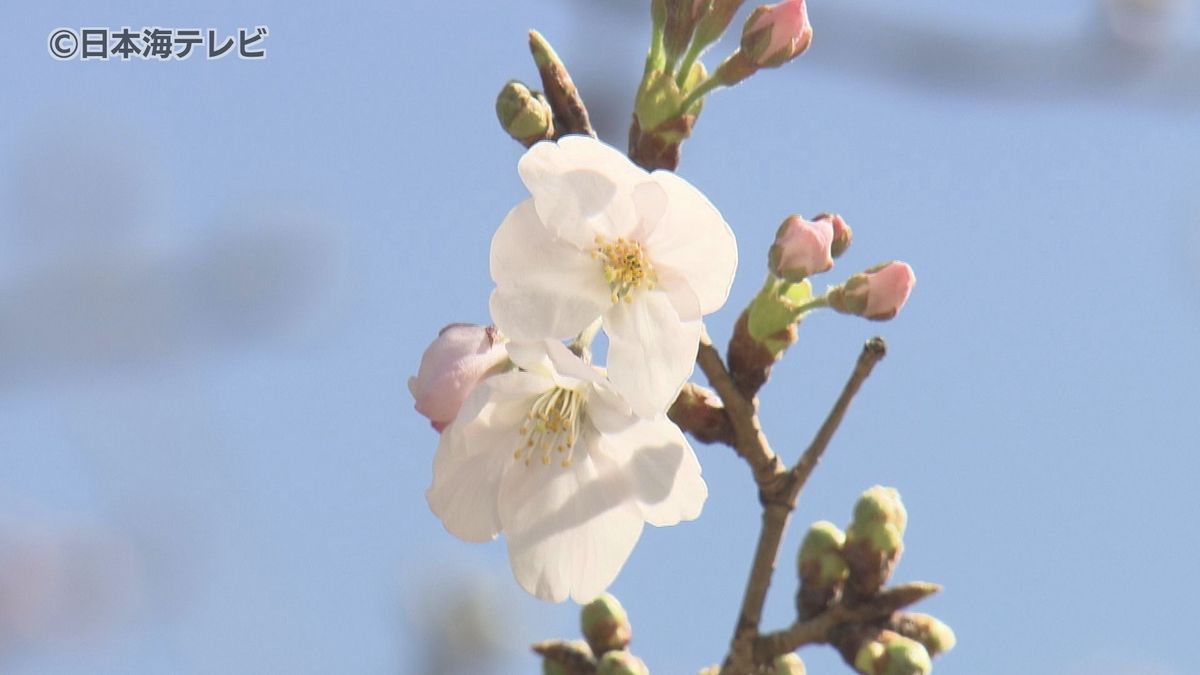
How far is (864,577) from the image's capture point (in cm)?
146

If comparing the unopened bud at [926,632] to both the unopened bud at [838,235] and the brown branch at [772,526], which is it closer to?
the brown branch at [772,526]

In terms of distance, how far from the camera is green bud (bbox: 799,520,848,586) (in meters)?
1.48

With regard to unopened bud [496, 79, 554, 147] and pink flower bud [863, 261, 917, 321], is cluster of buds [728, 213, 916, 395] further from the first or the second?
unopened bud [496, 79, 554, 147]

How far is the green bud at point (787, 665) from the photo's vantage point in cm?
138

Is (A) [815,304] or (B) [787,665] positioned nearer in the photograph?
(B) [787,665]

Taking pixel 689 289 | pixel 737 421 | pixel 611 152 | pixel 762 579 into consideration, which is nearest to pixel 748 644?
pixel 762 579

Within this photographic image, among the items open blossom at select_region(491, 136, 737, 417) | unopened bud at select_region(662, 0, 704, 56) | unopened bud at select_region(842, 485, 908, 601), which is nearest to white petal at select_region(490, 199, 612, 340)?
open blossom at select_region(491, 136, 737, 417)

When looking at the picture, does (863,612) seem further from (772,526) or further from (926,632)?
(772,526)

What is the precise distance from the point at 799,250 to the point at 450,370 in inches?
13.6

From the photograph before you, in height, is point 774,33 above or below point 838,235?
above

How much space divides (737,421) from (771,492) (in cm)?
8

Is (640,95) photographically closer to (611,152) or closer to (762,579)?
(611,152)

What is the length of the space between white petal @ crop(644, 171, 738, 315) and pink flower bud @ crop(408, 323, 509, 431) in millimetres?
204

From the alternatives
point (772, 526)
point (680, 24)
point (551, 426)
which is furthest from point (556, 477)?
point (680, 24)
